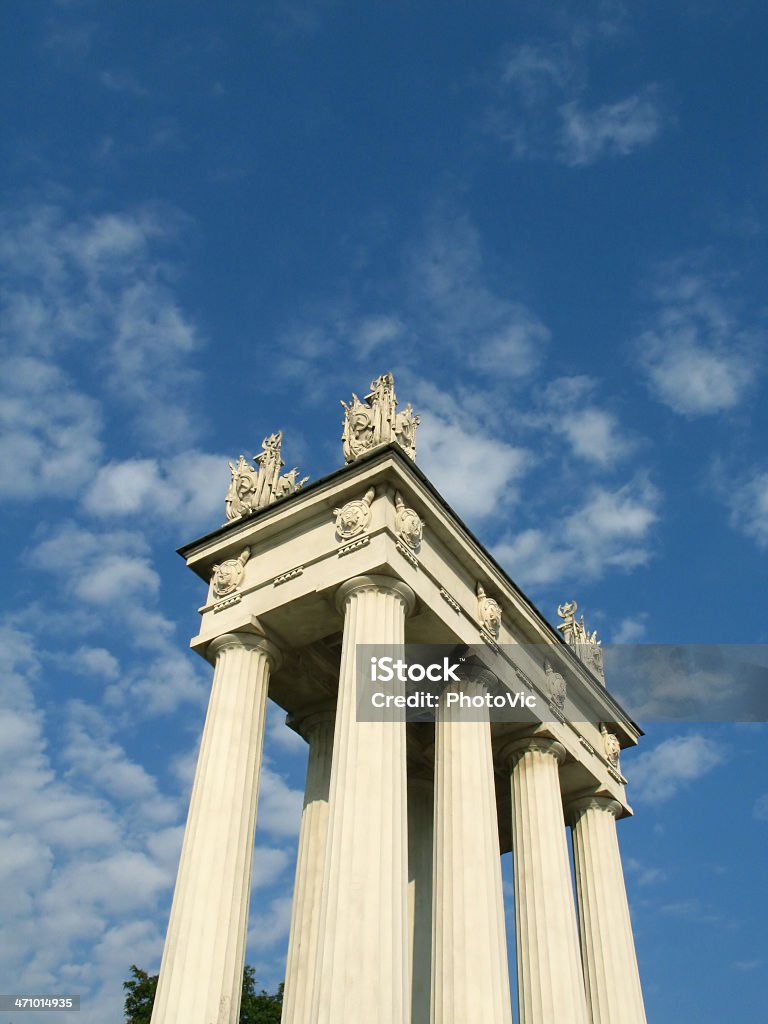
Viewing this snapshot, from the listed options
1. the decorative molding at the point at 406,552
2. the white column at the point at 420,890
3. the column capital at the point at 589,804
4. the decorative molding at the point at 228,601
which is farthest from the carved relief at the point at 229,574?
the column capital at the point at 589,804

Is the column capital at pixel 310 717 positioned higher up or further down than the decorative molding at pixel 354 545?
further down

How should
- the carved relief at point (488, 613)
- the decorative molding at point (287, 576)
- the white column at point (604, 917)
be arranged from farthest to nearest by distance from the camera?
1. the white column at point (604, 917)
2. the carved relief at point (488, 613)
3. the decorative molding at point (287, 576)

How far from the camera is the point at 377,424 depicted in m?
33.7

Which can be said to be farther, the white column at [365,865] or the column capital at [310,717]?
the column capital at [310,717]

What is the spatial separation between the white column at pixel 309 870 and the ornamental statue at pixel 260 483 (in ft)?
24.0

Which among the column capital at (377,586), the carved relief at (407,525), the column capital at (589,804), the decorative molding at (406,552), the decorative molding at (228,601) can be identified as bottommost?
the column capital at (377,586)

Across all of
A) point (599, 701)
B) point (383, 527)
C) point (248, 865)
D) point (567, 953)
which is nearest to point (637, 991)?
point (567, 953)

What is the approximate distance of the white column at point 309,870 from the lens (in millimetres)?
29422

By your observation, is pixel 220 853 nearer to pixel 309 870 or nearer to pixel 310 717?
pixel 309 870

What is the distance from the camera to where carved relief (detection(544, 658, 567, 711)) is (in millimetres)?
37406

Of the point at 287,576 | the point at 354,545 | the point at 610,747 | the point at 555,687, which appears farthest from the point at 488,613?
the point at 610,747

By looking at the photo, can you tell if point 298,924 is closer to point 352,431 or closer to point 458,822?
point 458,822

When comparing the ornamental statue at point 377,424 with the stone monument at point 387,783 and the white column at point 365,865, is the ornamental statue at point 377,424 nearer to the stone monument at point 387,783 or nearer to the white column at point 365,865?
the stone monument at point 387,783

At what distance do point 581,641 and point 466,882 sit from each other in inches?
649
